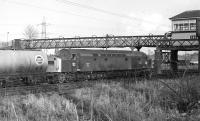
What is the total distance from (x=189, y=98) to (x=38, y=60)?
62.5 ft

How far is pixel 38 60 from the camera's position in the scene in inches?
1164

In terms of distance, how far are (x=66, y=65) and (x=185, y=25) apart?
20518mm

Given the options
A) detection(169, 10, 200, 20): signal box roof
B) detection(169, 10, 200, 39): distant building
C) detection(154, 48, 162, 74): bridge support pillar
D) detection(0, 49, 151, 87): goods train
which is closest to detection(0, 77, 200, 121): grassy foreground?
detection(0, 49, 151, 87): goods train

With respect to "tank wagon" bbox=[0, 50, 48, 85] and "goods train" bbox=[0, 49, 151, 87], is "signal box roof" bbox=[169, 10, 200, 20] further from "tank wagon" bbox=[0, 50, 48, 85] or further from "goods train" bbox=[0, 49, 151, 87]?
"tank wagon" bbox=[0, 50, 48, 85]

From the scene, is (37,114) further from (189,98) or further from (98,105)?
(189,98)

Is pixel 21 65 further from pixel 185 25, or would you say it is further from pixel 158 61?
pixel 185 25

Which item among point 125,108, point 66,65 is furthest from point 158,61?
point 125,108

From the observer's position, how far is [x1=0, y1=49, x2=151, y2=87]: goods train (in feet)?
90.1

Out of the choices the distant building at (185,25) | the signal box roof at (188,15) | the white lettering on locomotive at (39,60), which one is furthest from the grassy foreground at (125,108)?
the signal box roof at (188,15)

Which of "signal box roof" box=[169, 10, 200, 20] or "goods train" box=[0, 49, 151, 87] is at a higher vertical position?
"signal box roof" box=[169, 10, 200, 20]

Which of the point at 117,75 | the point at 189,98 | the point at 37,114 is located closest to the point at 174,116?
the point at 189,98

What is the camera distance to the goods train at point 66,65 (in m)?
27.5

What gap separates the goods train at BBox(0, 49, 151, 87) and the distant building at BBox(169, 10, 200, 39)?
625 centimetres

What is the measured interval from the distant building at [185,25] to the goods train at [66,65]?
6.25 m
